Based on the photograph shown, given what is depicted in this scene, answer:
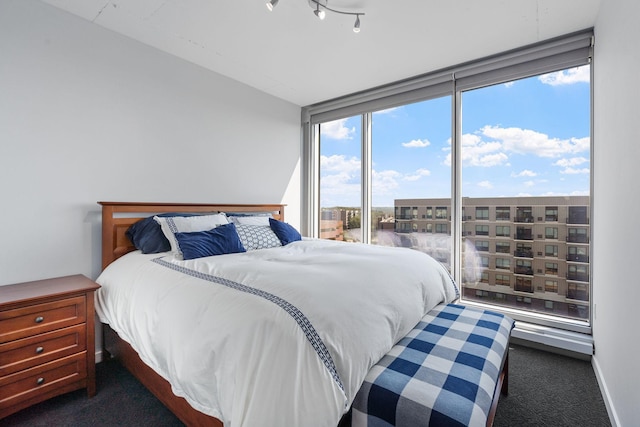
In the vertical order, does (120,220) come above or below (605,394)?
above

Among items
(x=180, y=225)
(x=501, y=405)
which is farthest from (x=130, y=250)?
(x=501, y=405)

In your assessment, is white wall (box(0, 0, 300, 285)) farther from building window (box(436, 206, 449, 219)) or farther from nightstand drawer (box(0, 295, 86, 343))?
building window (box(436, 206, 449, 219))

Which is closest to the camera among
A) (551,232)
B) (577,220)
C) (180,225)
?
(180,225)

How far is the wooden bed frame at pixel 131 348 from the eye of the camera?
139cm

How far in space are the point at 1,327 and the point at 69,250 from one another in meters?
0.71

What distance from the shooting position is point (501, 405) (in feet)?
5.82

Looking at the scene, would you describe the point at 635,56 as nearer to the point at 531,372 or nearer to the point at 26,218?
the point at 531,372

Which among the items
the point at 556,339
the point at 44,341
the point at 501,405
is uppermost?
the point at 44,341

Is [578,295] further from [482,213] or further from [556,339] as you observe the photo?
[482,213]

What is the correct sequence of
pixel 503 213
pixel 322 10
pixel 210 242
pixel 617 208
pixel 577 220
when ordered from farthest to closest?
1. pixel 503 213
2. pixel 577 220
3. pixel 210 242
4. pixel 322 10
5. pixel 617 208

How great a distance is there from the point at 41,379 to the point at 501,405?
262cm

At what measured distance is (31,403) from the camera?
5.45 feet

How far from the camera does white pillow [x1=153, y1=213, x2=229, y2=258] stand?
87.9 inches

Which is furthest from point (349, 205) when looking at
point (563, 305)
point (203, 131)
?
point (563, 305)
